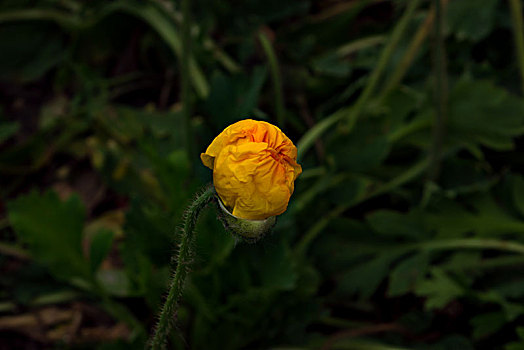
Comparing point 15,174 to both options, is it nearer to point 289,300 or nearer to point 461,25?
point 289,300

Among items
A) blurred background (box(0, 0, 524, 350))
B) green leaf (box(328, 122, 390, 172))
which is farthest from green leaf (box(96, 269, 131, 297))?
green leaf (box(328, 122, 390, 172))

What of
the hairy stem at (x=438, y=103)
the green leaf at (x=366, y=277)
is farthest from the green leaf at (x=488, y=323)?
the hairy stem at (x=438, y=103)

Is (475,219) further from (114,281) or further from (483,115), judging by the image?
(114,281)

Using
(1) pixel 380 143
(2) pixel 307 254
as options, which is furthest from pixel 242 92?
(2) pixel 307 254

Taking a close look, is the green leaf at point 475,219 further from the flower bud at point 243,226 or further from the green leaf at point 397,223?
the flower bud at point 243,226

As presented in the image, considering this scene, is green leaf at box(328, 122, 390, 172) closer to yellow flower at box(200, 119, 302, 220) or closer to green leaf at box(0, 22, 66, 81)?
yellow flower at box(200, 119, 302, 220)

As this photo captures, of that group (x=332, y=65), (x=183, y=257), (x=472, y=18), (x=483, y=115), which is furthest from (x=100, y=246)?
Result: (x=472, y=18)
